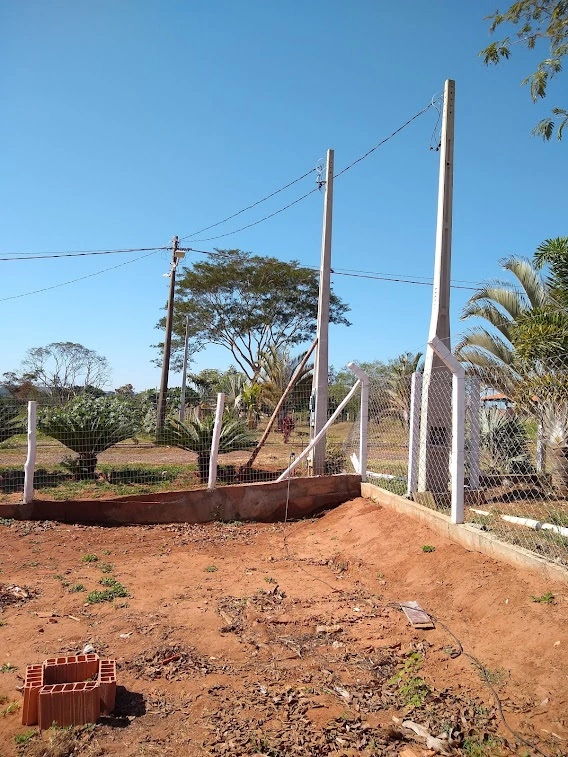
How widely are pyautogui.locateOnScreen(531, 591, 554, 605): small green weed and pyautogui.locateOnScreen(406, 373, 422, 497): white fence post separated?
308 centimetres

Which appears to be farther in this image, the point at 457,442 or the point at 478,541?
the point at 457,442

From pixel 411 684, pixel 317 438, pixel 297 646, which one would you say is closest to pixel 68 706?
pixel 297 646

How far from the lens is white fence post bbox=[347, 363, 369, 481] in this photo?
8.32 meters

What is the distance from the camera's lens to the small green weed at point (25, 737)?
8.96 ft

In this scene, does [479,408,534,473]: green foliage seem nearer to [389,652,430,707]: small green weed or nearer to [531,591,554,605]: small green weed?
[531,591,554,605]: small green weed

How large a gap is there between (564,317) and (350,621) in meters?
5.70

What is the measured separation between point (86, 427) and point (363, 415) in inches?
177

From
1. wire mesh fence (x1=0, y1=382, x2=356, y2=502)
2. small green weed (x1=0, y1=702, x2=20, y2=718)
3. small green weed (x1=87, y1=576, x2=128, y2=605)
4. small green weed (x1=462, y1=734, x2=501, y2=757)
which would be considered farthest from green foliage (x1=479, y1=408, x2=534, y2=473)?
small green weed (x1=0, y1=702, x2=20, y2=718)

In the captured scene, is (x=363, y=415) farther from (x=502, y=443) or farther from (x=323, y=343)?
(x=502, y=443)

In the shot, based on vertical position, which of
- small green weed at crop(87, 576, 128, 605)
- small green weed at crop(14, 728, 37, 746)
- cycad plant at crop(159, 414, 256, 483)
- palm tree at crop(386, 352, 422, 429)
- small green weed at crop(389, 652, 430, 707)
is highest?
palm tree at crop(386, 352, 422, 429)

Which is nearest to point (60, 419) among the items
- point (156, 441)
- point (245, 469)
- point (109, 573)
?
point (156, 441)

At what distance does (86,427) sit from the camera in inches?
384

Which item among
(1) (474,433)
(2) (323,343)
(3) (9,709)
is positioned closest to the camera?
(3) (9,709)

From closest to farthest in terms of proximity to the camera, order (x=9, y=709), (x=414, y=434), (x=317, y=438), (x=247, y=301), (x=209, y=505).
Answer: (x=9, y=709) < (x=414, y=434) < (x=209, y=505) < (x=317, y=438) < (x=247, y=301)
